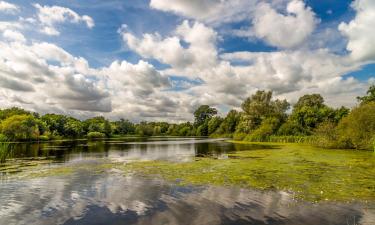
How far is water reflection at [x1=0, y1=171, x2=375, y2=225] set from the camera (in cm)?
938

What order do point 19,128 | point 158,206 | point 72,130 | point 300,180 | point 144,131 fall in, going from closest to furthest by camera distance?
1. point 158,206
2. point 300,180
3. point 19,128
4. point 72,130
5. point 144,131

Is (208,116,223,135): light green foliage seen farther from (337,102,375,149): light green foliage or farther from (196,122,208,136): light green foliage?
(337,102,375,149): light green foliage

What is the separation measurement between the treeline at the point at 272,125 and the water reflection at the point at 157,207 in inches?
1167

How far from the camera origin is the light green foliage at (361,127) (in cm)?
3634

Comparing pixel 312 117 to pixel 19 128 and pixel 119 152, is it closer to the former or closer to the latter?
pixel 119 152

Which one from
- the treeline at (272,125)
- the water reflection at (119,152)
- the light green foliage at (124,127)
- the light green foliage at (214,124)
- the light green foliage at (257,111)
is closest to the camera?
the water reflection at (119,152)

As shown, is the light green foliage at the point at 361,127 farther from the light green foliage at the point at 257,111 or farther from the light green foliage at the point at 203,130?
the light green foliage at the point at 203,130

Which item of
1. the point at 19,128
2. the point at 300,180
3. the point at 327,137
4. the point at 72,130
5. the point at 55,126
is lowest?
the point at 300,180

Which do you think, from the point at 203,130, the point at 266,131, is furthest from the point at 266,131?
the point at 203,130

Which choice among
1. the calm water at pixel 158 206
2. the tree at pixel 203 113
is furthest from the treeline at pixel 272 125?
the calm water at pixel 158 206

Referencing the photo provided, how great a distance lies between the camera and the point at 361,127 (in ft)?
123

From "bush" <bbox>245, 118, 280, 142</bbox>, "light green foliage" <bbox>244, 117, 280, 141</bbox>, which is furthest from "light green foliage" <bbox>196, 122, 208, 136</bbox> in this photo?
"bush" <bbox>245, 118, 280, 142</bbox>

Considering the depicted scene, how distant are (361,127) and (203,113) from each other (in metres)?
124

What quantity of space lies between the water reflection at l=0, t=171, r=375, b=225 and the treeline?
1167 inches
